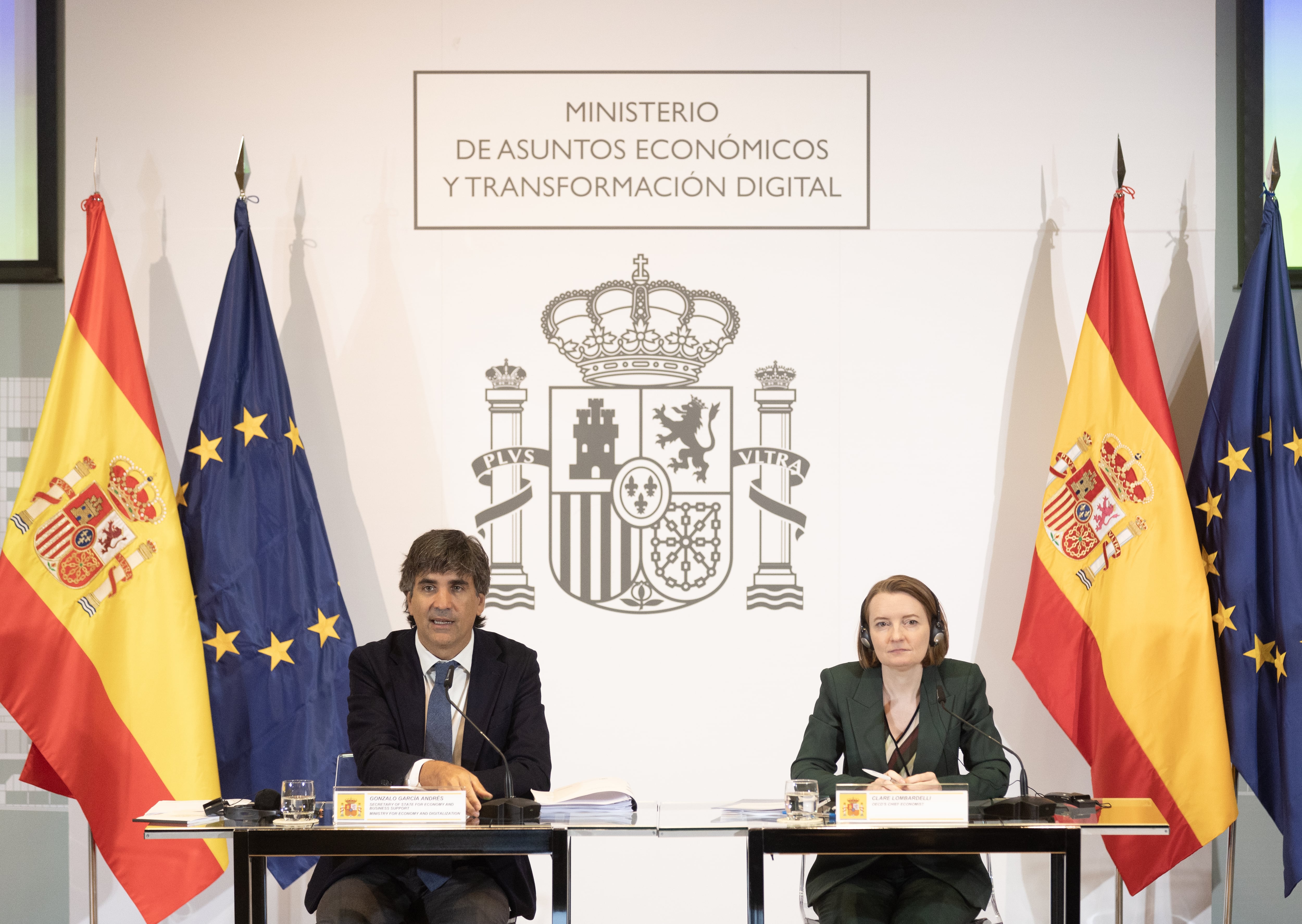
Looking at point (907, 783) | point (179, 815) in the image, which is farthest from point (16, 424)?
point (907, 783)

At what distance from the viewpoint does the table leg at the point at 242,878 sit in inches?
97.0

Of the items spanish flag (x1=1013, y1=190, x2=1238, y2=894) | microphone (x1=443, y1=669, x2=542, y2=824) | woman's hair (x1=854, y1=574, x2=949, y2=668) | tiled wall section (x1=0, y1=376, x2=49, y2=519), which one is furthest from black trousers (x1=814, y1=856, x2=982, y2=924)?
tiled wall section (x1=0, y1=376, x2=49, y2=519)

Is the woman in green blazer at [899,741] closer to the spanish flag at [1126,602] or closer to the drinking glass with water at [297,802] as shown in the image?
the spanish flag at [1126,602]

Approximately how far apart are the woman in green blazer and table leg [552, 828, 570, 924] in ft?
2.16

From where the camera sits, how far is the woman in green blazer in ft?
9.04

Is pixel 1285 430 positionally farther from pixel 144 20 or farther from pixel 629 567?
pixel 144 20

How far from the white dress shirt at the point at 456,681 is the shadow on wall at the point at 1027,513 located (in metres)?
1.85

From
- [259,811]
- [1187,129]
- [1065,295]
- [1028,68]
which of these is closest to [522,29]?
[1028,68]

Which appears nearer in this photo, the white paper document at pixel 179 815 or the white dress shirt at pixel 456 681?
the white paper document at pixel 179 815

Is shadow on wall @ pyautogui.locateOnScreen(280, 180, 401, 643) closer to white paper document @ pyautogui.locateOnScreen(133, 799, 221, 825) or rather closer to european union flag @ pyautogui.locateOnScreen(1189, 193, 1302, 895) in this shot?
white paper document @ pyautogui.locateOnScreen(133, 799, 221, 825)

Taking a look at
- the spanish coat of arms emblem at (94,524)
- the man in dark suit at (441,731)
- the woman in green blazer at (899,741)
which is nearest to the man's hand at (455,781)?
the man in dark suit at (441,731)

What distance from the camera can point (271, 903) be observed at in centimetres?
389

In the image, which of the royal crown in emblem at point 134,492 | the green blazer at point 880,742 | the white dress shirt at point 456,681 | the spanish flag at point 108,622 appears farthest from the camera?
the royal crown in emblem at point 134,492

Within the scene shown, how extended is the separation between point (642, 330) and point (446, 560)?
4.30ft
